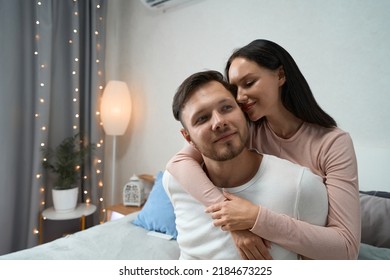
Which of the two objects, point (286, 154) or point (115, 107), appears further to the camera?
point (115, 107)

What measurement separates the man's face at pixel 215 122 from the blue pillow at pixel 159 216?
2.49 feet

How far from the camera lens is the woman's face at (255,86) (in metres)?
0.81

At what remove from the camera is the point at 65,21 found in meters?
1.99

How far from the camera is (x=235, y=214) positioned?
2.13 ft

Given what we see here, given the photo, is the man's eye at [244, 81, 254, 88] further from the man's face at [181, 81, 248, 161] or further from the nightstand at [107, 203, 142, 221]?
the nightstand at [107, 203, 142, 221]

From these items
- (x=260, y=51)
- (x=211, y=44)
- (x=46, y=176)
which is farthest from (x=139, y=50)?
(x=260, y=51)

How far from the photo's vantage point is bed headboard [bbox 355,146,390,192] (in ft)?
4.07

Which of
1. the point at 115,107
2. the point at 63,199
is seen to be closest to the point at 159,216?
the point at 63,199

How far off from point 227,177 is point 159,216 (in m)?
0.74

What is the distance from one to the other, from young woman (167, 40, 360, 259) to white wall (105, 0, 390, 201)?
65 cm

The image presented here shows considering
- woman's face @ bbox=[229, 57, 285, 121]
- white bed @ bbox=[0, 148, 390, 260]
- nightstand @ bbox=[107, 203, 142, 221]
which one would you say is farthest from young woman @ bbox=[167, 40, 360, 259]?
nightstand @ bbox=[107, 203, 142, 221]

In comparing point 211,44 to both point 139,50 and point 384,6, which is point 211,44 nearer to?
point 139,50

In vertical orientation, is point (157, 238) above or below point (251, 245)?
below

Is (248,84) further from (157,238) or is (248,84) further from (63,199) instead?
(63,199)
